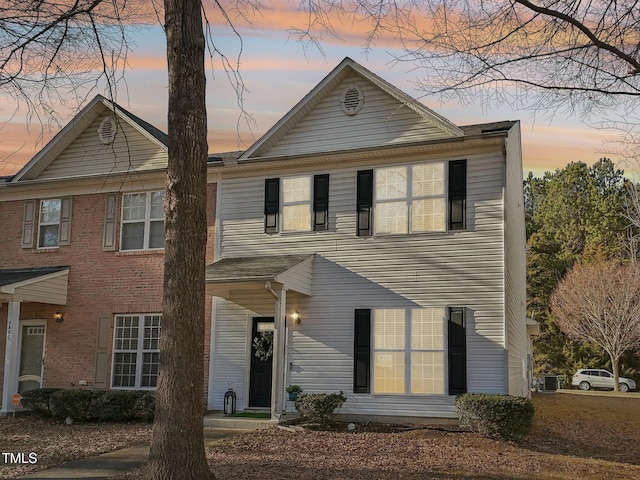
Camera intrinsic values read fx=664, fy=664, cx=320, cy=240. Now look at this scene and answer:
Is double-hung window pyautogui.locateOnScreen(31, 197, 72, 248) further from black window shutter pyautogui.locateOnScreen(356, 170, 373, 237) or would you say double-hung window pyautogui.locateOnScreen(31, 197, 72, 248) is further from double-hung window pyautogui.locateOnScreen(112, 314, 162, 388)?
black window shutter pyautogui.locateOnScreen(356, 170, 373, 237)

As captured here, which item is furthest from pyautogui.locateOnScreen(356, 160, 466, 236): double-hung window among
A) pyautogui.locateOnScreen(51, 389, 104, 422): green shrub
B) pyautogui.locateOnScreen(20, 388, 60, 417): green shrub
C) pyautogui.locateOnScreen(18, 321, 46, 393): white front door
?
pyautogui.locateOnScreen(18, 321, 46, 393): white front door

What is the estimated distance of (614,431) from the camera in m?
15.8

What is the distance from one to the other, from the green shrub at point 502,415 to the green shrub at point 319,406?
2707 mm

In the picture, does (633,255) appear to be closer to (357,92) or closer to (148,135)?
(357,92)

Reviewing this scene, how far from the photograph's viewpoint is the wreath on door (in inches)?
609

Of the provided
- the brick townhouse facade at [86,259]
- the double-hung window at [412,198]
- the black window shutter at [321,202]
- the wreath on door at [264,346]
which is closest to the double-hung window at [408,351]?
the double-hung window at [412,198]

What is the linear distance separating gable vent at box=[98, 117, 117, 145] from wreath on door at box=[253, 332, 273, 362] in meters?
7.06

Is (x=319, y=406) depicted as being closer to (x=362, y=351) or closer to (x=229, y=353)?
(x=362, y=351)

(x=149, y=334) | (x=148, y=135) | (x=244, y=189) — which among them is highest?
(x=148, y=135)

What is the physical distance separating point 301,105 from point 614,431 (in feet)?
35.2

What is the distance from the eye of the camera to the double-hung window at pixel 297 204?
51.1ft

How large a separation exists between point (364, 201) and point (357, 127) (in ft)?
5.81

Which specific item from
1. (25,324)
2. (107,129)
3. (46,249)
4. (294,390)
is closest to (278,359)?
(294,390)

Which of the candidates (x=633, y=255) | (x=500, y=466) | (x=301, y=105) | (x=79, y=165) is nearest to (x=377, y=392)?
(x=500, y=466)
